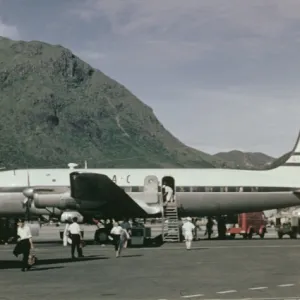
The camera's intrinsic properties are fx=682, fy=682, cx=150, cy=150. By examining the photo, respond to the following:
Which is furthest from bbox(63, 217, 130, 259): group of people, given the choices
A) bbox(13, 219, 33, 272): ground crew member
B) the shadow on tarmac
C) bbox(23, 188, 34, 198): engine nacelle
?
bbox(23, 188, 34, 198): engine nacelle

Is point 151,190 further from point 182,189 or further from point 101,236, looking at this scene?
point 101,236

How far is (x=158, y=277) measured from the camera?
22.0 metres

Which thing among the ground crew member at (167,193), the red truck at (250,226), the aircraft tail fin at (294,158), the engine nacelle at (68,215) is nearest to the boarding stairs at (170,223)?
the ground crew member at (167,193)

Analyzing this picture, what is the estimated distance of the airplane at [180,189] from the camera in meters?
44.3

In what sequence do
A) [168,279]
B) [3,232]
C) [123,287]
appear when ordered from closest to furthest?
[123,287], [168,279], [3,232]

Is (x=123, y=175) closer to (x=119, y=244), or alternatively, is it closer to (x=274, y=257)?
(x=119, y=244)

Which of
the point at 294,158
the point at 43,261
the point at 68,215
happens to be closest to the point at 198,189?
the point at 294,158

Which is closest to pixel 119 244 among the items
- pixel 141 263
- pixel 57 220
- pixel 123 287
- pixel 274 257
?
pixel 141 263

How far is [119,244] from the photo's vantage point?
104 feet

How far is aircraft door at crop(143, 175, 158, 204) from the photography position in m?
45.0

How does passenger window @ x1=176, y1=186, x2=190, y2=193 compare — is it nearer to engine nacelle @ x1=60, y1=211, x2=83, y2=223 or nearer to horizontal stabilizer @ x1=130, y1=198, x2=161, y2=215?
horizontal stabilizer @ x1=130, y1=198, x2=161, y2=215

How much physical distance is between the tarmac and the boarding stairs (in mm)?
10895

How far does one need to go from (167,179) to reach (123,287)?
26700 millimetres

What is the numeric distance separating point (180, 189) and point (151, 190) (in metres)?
2.03
